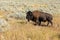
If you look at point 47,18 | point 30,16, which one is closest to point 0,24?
point 30,16

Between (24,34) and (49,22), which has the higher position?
(24,34)

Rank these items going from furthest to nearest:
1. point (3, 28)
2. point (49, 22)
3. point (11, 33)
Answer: point (49, 22)
point (3, 28)
point (11, 33)

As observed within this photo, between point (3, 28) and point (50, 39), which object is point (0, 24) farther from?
point (50, 39)

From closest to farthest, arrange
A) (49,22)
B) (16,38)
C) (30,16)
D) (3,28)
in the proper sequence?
(16,38)
(3,28)
(30,16)
(49,22)

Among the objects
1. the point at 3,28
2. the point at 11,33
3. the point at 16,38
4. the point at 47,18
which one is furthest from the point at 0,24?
the point at 47,18

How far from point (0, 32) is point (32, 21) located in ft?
24.8

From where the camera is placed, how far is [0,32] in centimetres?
1153

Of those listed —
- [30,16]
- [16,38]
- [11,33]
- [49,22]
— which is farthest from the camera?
[49,22]

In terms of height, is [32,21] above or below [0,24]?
below

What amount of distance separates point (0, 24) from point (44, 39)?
2.92m

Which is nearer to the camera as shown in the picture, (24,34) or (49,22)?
(24,34)

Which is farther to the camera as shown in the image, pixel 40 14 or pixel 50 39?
pixel 40 14

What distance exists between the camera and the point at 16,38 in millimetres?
10508

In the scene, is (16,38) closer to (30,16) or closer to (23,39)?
(23,39)
